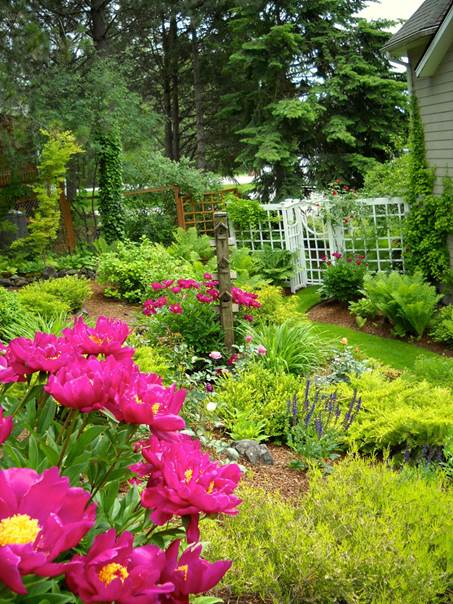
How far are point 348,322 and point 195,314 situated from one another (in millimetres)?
4185

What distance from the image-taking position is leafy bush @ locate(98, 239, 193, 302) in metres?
9.53

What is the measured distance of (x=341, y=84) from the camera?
57.9 ft

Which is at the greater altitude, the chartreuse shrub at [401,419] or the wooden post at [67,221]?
the wooden post at [67,221]

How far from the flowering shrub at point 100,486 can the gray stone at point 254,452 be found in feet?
8.54

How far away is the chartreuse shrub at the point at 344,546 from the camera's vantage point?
90.3 inches

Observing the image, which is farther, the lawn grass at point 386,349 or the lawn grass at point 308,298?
the lawn grass at point 308,298

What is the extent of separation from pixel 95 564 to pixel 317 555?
152 centimetres

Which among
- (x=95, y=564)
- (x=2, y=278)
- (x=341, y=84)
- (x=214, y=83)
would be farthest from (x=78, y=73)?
(x=95, y=564)

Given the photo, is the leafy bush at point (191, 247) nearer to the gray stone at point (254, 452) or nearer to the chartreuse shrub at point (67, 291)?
the chartreuse shrub at point (67, 291)

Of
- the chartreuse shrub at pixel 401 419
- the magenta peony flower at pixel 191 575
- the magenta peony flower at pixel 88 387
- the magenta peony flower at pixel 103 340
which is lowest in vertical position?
the chartreuse shrub at pixel 401 419

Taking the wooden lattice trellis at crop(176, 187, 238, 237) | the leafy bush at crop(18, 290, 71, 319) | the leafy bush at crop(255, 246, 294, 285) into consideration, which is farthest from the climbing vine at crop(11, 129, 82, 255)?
the leafy bush at crop(18, 290, 71, 319)

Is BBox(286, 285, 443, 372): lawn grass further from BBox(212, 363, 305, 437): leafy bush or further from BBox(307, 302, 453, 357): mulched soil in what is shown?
BBox(212, 363, 305, 437): leafy bush

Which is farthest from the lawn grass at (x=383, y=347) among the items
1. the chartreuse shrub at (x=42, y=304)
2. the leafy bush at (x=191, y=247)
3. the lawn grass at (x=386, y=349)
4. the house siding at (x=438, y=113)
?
the leafy bush at (x=191, y=247)

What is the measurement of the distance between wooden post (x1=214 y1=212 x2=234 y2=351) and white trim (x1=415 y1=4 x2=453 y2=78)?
5.00m
